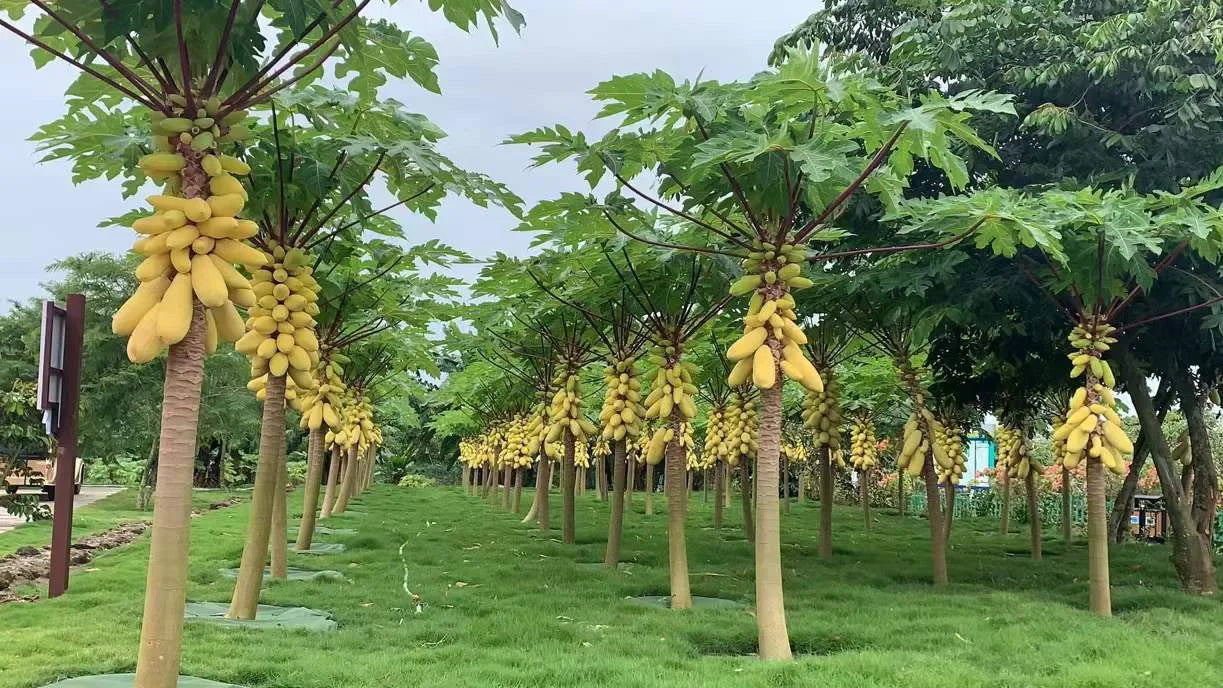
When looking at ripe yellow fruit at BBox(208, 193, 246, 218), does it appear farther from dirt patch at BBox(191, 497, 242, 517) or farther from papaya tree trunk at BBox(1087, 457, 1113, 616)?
dirt patch at BBox(191, 497, 242, 517)

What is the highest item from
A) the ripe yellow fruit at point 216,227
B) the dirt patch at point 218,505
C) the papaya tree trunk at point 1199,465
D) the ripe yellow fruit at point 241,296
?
the ripe yellow fruit at point 216,227

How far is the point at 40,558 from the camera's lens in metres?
12.1

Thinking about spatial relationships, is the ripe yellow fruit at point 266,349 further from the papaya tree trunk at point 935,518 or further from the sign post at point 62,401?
the papaya tree trunk at point 935,518

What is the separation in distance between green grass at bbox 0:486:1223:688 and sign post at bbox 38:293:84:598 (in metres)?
0.53

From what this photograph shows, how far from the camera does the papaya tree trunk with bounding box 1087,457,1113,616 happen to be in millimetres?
8625

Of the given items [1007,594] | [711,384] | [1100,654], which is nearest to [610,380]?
[1007,594]

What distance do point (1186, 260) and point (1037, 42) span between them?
295cm

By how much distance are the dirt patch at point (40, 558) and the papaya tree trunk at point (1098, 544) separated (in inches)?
402

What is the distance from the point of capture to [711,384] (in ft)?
66.5

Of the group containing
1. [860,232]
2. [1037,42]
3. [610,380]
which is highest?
[1037,42]

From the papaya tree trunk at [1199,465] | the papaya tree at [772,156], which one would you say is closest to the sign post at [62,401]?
the papaya tree at [772,156]

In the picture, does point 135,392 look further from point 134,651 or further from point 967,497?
point 967,497

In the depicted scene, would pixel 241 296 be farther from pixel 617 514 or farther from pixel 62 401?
pixel 617 514

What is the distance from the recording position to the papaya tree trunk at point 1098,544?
8625 millimetres
